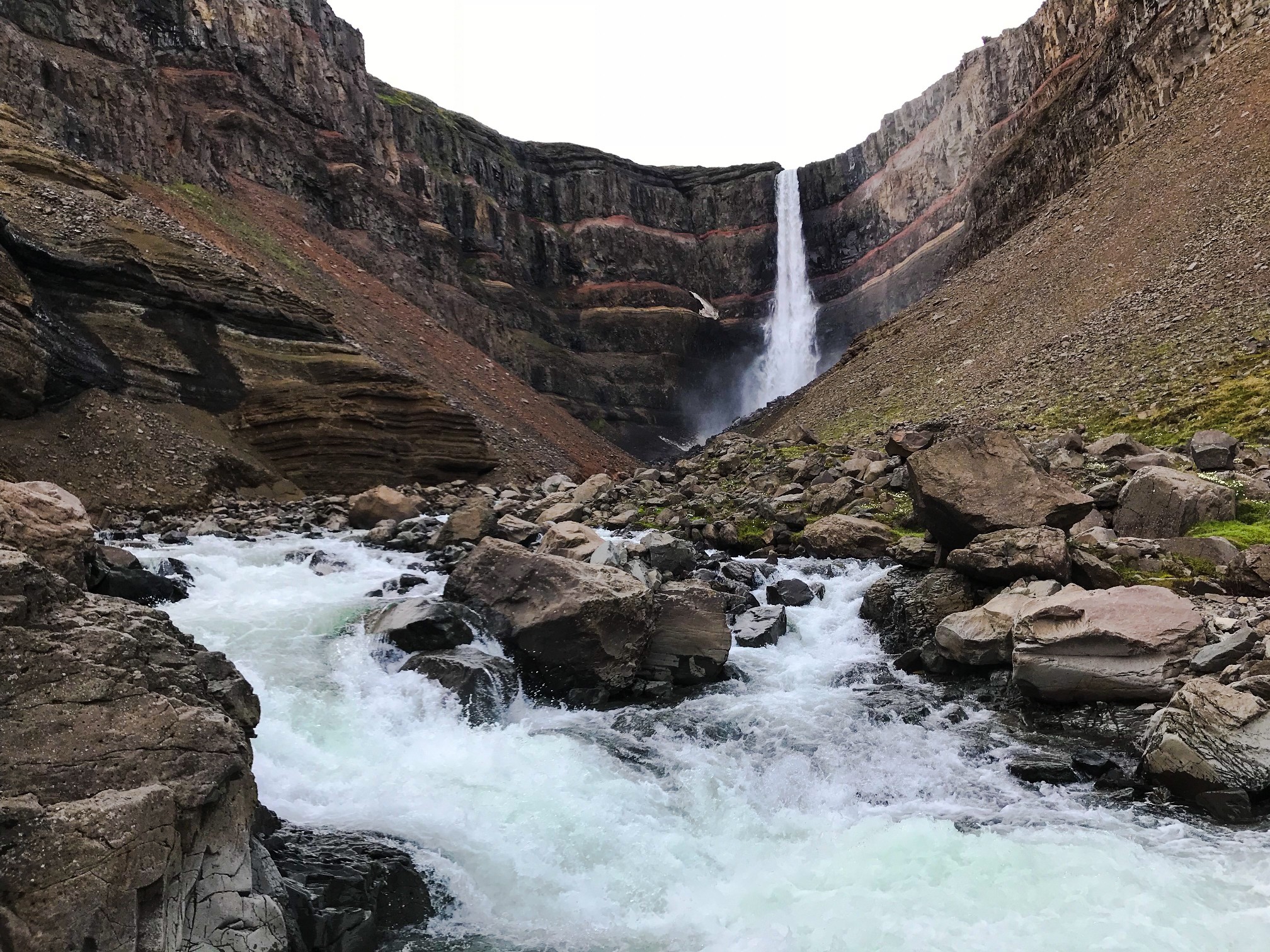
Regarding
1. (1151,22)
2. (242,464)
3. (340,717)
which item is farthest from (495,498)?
(1151,22)

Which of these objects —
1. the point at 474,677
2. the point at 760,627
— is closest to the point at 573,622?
the point at 474,677

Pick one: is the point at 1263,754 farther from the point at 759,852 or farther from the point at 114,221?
the point at 114,221

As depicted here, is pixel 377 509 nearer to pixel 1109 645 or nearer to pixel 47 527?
pixel 47 527

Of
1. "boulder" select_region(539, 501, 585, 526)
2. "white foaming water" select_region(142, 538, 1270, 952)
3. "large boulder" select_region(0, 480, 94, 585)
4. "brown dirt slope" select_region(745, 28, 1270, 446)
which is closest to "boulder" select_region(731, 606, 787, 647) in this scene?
"white foaming water" select_region(142, 538, 1270, 952)

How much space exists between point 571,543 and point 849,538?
4.72m

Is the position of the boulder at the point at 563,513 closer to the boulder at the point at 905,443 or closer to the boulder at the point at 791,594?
the boulder at the point at 791,594

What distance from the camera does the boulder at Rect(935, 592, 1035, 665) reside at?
8.94m

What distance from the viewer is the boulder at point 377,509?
18828mm

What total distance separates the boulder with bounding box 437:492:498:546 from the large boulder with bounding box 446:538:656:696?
547 cm

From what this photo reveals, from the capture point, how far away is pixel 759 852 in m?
6.34

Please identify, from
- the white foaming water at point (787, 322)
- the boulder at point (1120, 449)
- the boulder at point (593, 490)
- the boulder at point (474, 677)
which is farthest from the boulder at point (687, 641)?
the white foaming water at point (787, 322)

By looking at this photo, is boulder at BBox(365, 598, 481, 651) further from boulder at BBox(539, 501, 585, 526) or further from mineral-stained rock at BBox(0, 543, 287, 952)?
boulder at BBox(539, 501, 585, 526)

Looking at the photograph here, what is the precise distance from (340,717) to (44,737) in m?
3.80

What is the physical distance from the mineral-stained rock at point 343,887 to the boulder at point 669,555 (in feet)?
24.3
